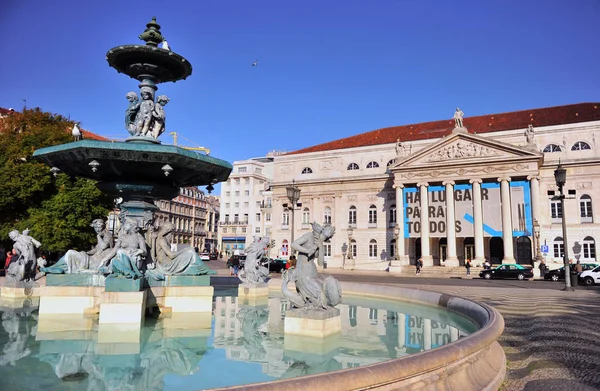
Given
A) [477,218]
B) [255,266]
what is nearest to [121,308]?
[255,266]

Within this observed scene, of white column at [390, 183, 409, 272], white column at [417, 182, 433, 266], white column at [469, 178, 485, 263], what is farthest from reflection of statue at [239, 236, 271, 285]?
white column at [417, 182, 433, 266]

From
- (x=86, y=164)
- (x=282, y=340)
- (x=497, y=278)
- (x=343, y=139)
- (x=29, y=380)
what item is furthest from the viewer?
(x=343, y=139)

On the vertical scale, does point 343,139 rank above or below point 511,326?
above

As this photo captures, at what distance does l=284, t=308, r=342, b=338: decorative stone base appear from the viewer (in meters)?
6.61

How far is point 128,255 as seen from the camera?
809 centimetres

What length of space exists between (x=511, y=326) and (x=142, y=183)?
8535 mm

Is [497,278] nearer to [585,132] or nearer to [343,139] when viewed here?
[585,132]

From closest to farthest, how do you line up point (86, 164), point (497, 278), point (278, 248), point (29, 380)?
1. point (29, 380)
2. point (86, 164)
3. point (497, 278)
4. point (278, 248)

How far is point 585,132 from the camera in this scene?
42.8 meters

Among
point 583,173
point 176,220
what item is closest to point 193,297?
point 583,173

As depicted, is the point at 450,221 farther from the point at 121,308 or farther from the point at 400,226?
the point at 121,308

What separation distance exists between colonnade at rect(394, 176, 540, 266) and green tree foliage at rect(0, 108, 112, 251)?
31.6 meters

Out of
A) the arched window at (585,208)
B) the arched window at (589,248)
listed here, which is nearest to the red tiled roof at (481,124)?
the arched window at (585,208)

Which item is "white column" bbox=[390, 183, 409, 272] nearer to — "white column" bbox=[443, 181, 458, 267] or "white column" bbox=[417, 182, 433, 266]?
"white column" bbox=[417, 182, 433, 266]
